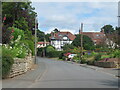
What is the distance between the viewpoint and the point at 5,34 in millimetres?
22547

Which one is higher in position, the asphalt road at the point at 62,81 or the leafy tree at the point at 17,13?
the leafy tree at the point at 17,13

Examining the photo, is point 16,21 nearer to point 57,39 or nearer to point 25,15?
point 25,15

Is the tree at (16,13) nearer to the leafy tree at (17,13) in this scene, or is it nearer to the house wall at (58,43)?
the leafy tree at (17,13)

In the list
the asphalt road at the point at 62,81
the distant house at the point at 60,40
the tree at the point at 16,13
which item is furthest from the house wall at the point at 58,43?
the asphalt road at the point at 62,81

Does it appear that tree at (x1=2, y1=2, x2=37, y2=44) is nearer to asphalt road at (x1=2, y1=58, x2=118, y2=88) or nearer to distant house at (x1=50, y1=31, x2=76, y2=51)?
asphalt road at (x1=2, y1=58, x2=118, y2=88)

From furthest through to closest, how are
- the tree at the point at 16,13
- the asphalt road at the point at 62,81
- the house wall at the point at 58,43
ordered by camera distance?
the house wall at the point at 58,43
the tree at the point at 16,13
the asphalt road at the point at 62,81

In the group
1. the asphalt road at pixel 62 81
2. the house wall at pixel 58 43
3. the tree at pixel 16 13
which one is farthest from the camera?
the house wall at pixel 58 43

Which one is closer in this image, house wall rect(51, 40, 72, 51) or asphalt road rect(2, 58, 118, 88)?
asphalt road rect(2, 58, 118, 88)

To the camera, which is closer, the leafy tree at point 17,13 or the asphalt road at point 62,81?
the asphalt road at point 62,81

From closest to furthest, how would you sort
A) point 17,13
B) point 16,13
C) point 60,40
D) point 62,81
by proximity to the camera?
point 62,81 < point 17,13 < point 16,13 < point 60,40

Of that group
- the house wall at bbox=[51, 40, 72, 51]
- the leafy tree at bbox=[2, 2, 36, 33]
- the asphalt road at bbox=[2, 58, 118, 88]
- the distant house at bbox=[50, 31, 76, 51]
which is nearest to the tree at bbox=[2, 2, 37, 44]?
the leafy tree at bbox=[2, 2, 36, 33]

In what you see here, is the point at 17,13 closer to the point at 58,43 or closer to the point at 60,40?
the point at 60,40

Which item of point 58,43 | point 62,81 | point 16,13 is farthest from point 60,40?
point 62,81

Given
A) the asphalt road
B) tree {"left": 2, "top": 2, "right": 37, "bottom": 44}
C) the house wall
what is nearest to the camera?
the asphalt road
